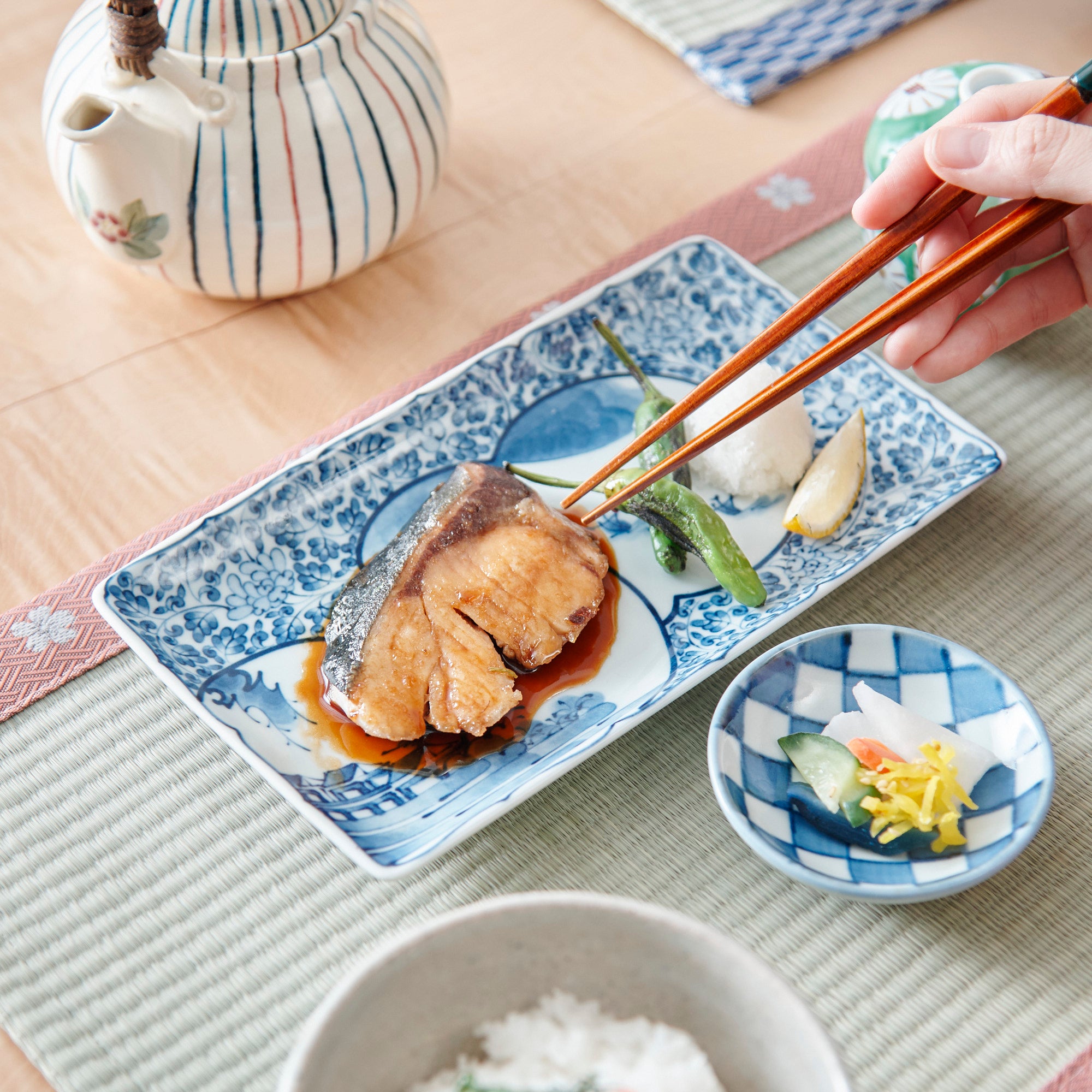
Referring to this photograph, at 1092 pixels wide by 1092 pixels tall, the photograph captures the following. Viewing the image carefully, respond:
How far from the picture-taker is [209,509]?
194 centimetres

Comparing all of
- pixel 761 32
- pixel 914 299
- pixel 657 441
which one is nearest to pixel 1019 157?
pixel 914 299

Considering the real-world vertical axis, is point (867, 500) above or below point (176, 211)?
below

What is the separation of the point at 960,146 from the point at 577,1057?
1.36 m

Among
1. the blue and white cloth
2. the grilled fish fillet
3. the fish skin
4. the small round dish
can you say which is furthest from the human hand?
the blue and white cloth

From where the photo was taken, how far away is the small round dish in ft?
4.34

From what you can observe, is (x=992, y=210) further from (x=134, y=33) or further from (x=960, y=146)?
(x=134, y=33)

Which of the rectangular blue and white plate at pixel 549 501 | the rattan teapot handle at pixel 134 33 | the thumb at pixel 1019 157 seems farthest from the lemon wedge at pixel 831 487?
the rattan teapot handle at pixel 134 33

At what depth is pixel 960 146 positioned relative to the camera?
5.08 ft

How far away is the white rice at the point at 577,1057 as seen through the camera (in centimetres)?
100

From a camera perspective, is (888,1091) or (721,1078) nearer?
(721,1078)

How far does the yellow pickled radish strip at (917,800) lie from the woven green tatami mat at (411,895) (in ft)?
0.48

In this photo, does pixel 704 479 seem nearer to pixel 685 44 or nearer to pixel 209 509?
pixel 209 509

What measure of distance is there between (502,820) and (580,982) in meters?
0.47

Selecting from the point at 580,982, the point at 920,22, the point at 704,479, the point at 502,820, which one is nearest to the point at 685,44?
the point at 920,22
